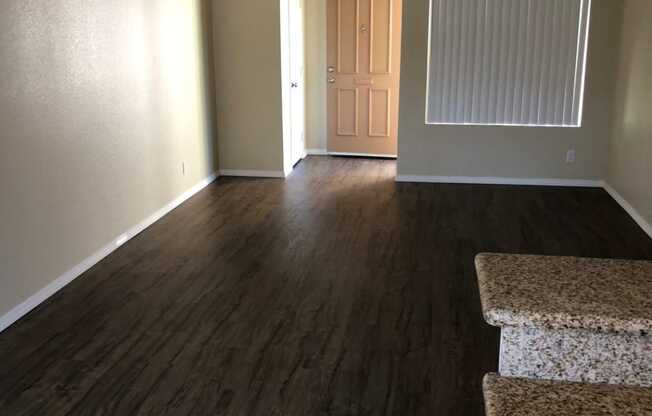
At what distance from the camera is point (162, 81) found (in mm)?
5219

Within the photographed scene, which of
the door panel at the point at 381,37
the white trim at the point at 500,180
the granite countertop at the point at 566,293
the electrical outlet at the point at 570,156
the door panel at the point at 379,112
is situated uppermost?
the door panel at the point at 381,37

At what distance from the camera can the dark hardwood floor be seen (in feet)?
8.62

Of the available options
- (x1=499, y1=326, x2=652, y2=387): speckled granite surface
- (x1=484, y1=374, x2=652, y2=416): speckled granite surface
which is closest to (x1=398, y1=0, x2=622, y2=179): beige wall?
(x1=499, y1=326, x2=652, y2=387): speckled granite surface

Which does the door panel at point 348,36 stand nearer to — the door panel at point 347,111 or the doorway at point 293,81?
the door panel at point 347,111

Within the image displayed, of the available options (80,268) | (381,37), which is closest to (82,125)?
(80,268)

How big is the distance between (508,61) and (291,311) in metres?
3.89

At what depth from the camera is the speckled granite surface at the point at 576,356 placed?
1197mm

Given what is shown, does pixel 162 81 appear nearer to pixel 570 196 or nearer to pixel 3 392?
pixel 3 392

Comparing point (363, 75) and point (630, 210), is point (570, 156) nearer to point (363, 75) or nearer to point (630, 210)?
point (630, 210)

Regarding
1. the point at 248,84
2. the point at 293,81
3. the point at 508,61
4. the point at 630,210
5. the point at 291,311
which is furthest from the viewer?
the point at 293,81

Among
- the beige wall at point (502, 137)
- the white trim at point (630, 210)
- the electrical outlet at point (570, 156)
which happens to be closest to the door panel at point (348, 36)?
the beige wall at point (502, 137)

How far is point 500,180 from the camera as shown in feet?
21.0

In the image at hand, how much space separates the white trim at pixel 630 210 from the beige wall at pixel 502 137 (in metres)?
0.31

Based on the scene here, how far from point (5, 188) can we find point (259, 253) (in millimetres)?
1663
